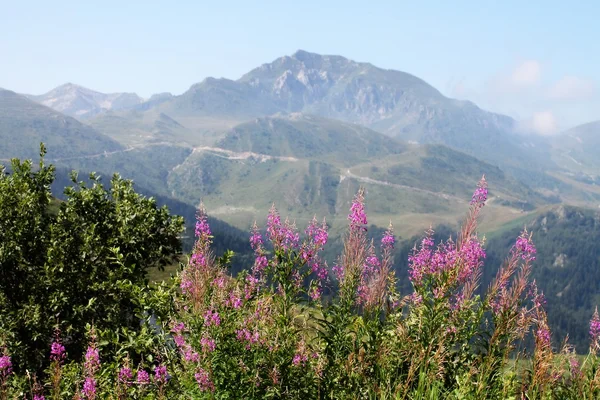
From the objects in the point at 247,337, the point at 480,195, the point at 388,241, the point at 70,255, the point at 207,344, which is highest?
the point at 480,195

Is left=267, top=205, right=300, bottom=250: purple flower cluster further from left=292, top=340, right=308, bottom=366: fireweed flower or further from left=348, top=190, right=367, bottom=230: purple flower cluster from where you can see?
left=292, top=340, right=308, bottom=366: fireweed flower

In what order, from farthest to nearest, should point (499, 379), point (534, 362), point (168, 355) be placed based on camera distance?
point (168, 355) < point (499, 379) < point (534, 362)

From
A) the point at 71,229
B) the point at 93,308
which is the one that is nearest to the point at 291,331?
the point at 93,308

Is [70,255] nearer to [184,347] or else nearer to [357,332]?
[184,347]

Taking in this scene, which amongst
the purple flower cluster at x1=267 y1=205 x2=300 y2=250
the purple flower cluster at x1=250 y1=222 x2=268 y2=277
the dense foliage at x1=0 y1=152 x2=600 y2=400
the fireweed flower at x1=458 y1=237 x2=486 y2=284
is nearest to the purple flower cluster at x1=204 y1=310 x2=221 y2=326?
the dense foliage at x1=0 y1=152 x2=600 y2=400

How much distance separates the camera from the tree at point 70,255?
58.4ft

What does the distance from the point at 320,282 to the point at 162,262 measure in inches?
529

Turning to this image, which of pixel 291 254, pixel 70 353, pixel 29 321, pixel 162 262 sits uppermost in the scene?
pixel 291 254

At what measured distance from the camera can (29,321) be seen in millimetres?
17281

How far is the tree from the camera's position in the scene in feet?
58.4

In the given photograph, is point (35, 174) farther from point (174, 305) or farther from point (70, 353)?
point (174, 305)

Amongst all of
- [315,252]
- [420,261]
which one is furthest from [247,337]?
[420,261]

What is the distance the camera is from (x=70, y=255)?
20094 mm

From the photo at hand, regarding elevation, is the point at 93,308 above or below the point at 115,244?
below
